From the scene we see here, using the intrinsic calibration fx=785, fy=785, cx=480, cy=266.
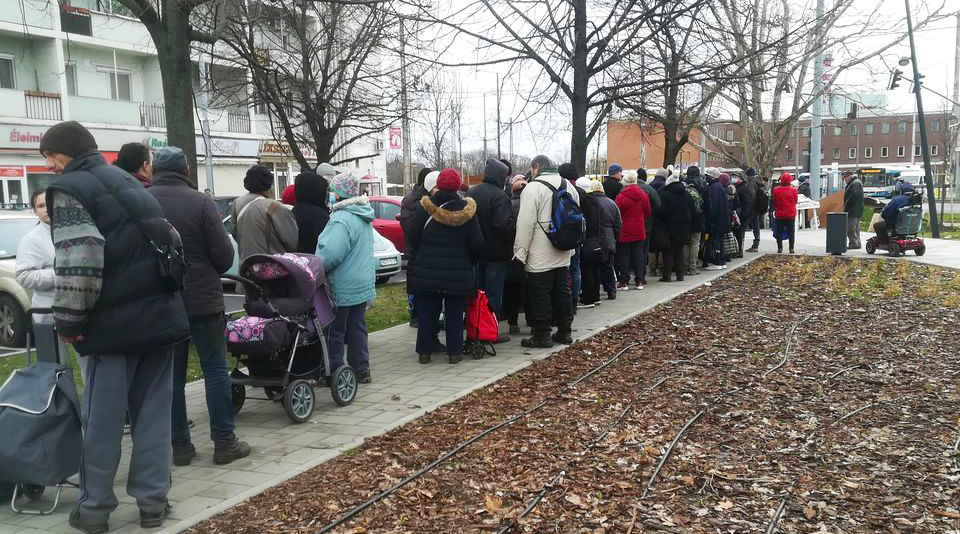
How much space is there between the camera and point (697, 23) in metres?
11.0

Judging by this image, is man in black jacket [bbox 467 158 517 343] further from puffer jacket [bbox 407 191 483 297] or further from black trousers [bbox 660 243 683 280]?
black trousers [bbox 660 243 683 280]

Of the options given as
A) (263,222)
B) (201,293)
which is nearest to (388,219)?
(263,222)

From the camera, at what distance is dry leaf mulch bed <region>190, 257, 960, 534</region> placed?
4.39 metres

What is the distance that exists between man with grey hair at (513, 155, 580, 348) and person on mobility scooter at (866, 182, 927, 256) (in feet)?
37.7

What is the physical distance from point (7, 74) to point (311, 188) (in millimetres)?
25856

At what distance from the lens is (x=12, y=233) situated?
34.9ft

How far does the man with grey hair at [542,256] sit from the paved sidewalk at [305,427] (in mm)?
350

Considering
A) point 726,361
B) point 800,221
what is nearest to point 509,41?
point 726,361

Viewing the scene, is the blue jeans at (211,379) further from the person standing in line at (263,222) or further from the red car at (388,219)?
the red car at (388,219)

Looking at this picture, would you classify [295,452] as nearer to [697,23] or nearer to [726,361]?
[726,361]

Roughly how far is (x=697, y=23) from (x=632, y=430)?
7.15 metres

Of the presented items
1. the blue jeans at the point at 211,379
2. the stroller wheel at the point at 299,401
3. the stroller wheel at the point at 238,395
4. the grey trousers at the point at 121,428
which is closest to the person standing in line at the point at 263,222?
the stroller wheel at the point at 238,395

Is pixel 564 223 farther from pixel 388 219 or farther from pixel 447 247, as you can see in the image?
pixel 388 219

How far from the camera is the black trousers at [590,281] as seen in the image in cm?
1121
